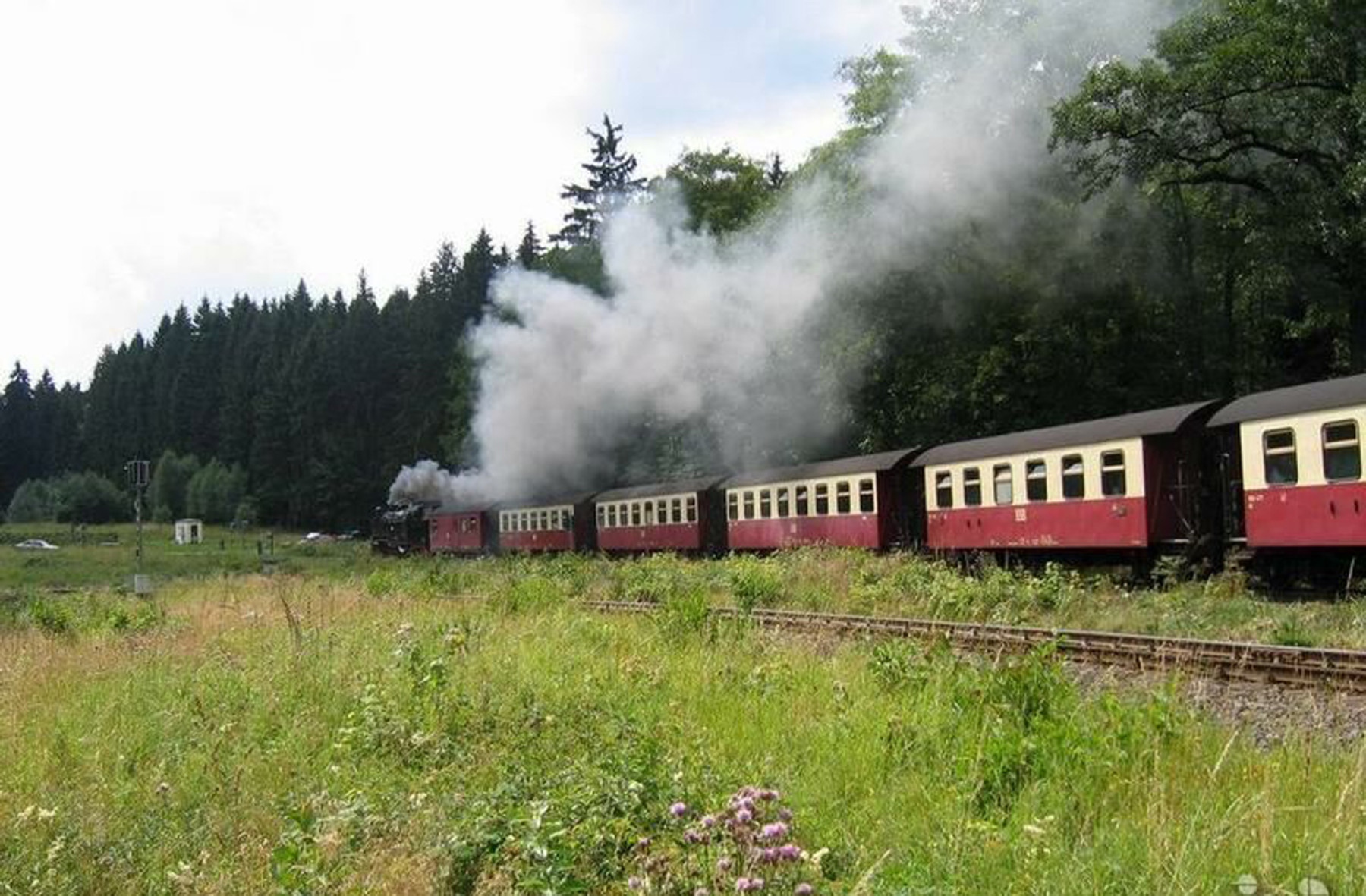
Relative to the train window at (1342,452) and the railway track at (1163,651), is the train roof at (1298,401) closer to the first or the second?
the train window at (1342,452)

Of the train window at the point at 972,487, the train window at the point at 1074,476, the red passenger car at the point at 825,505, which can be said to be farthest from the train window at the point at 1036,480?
the red passenger car at the point at 825,505

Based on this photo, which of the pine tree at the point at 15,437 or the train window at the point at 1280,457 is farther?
the pine tree at the point at 15,437

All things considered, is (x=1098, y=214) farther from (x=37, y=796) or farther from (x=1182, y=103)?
(x=37, y=796)

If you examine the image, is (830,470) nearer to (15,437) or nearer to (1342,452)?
(1342,452)

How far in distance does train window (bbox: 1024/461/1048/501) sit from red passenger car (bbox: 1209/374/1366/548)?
10.5 feet

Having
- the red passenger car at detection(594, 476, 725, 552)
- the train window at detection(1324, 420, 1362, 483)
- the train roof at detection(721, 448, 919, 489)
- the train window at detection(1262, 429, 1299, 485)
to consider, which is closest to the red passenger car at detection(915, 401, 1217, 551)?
the train window at detection(1262, 429, 1299, 485)

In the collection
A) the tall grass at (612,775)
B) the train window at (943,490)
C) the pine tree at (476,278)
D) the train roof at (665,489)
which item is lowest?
the tall grass at (612,775)

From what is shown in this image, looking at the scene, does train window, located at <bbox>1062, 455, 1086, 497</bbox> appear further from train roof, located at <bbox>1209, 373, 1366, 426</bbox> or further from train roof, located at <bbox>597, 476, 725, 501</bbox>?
train roof, located at <bbox>597, 476, 725, 501</bbox>

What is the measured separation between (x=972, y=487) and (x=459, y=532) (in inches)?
1094

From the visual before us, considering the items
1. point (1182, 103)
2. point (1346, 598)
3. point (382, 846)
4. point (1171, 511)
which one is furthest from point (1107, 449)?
point (382, 846)

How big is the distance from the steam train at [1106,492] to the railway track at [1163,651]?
469cm

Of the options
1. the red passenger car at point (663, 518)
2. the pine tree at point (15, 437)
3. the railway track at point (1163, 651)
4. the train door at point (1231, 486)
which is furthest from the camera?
the pine tree at point (15, 437)

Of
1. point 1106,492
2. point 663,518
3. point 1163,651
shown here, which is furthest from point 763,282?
point 1163,651

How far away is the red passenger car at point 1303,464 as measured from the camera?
13.5 metres
